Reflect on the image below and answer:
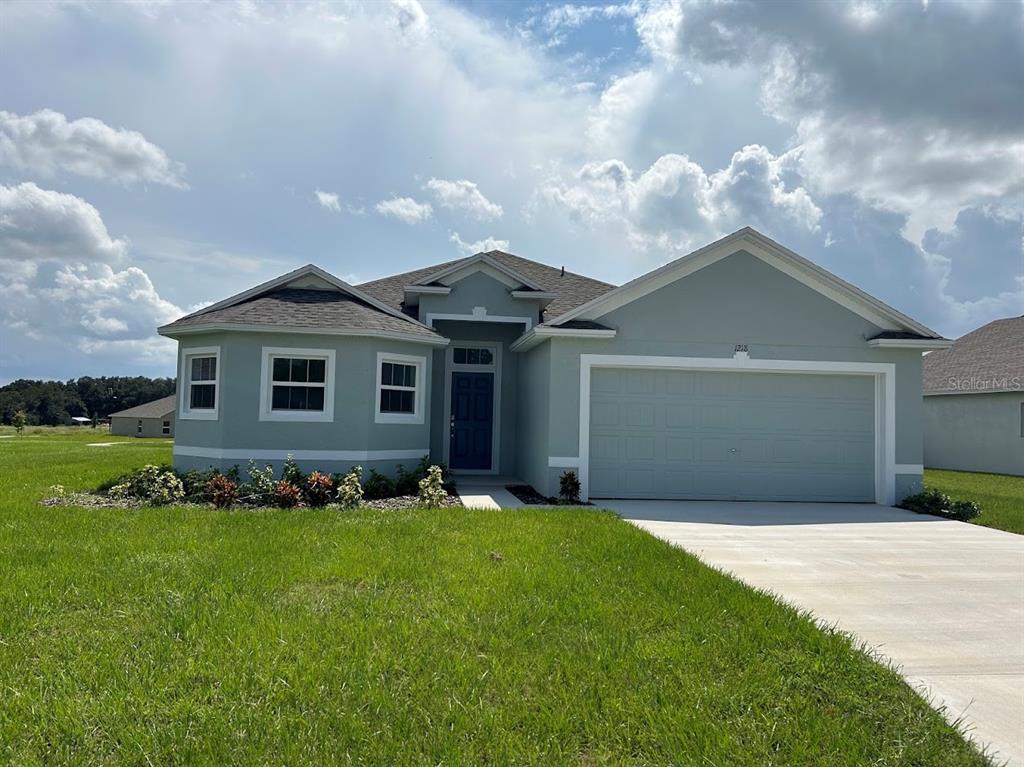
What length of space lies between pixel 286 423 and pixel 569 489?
5238mm

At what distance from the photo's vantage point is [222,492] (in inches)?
407

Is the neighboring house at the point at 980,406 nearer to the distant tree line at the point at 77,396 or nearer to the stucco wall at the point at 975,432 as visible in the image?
the stucco wall at the point at 975,432

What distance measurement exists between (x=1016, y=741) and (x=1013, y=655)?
1592 millimetres

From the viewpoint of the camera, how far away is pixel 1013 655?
493cm

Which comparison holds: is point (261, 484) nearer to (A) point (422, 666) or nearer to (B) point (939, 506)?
(A) point (422, 666)

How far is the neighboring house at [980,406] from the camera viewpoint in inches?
797

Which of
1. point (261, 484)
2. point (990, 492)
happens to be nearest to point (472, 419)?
point (261, 484)

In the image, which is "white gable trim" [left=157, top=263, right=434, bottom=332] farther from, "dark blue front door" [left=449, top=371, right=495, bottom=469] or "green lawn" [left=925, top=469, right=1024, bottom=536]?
"green lawn" [left=925, top=469, right=1024, bottom=536]

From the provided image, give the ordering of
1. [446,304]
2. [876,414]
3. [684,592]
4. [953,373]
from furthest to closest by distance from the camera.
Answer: [953,373], [446,304], [876,414], [684,592]

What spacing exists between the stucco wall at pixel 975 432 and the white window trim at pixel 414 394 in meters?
18.1

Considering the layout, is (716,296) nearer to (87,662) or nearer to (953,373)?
(87,662)

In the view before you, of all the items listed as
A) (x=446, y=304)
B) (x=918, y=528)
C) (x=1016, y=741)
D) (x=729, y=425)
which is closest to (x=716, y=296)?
(x=729, y=425)

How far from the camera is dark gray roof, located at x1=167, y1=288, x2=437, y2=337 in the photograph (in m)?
12.0

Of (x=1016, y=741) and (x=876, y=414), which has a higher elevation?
(x=876, y=414)
